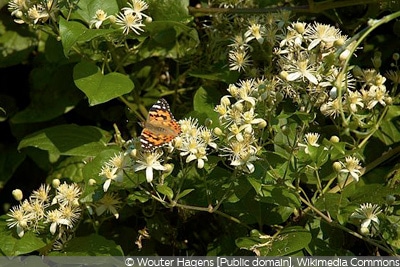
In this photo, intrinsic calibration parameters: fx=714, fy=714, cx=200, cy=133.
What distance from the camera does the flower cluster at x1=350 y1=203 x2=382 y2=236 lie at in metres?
1.71

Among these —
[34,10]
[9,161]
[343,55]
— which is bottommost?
[9,161]

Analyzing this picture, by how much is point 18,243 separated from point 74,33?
56cm

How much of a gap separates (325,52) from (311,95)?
120 mm

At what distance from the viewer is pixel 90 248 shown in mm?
1872

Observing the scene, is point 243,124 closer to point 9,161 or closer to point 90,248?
point 90,248

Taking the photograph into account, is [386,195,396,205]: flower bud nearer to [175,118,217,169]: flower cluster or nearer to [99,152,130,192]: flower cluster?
[175,118,217,169]: flower cluster

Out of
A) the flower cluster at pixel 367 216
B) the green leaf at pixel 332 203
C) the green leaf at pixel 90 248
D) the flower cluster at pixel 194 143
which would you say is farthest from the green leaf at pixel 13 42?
the flower cluster at pixel 367 216

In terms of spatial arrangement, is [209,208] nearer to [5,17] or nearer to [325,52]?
[325,52]

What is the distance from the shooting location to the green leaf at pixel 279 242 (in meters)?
1.73

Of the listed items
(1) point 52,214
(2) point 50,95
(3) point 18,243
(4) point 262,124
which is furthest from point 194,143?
(2) point 50,95

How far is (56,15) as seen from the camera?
201cm

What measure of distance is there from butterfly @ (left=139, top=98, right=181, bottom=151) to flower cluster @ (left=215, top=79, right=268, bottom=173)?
0.12 meters

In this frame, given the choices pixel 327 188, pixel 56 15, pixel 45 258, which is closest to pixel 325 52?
pixel 327 188

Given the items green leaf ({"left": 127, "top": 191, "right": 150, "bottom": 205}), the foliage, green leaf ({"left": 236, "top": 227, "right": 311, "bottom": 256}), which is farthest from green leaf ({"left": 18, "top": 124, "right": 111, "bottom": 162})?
green leaf ({"left": 236, "top": 227, "right": 311, "bottom": 256})
